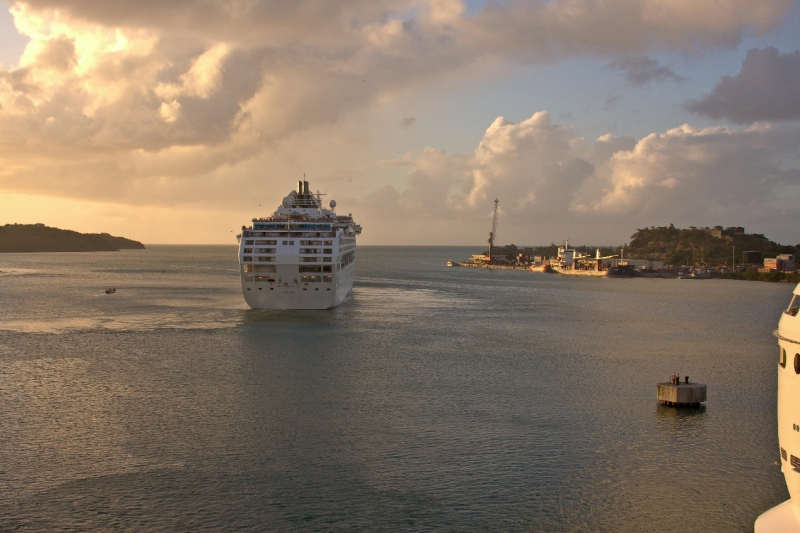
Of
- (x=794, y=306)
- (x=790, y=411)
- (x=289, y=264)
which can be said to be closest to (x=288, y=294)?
(x=289, y=264)

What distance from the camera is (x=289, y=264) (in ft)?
211

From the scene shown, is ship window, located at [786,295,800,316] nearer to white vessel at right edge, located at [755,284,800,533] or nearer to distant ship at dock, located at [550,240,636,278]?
white vessel at right edge, located at [755,284,800,533]

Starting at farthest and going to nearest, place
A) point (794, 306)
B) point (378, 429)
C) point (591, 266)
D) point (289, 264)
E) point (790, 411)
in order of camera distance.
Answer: point (591, 266) → point (289, 264) → point (378, 429) → point (794, 306) → point (790, 411)

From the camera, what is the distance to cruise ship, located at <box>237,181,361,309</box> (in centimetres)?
6419

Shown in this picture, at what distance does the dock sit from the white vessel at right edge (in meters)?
17.9

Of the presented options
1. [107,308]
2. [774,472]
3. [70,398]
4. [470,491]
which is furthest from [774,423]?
[107,308]

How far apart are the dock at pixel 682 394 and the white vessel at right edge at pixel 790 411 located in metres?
17.9

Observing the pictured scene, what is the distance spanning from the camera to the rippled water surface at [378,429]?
846 inches

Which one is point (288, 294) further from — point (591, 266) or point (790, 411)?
point (591, 266)

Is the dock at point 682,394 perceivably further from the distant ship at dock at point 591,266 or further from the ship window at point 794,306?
the distant ship at dock at point 591,266

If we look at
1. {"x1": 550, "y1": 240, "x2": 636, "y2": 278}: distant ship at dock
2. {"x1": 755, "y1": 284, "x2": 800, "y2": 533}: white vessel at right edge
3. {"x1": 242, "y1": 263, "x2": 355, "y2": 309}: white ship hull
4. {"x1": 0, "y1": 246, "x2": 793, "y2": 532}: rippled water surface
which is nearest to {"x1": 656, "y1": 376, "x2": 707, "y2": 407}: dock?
{"x1": 0, "y1": 246, "x2": 793, "y2": 532}: rippled water surface

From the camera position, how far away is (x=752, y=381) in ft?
132

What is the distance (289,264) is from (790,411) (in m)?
52.6

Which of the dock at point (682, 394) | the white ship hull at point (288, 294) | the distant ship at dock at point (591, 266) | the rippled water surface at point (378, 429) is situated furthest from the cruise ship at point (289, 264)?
the distant ship at dock at point (591, 266)
